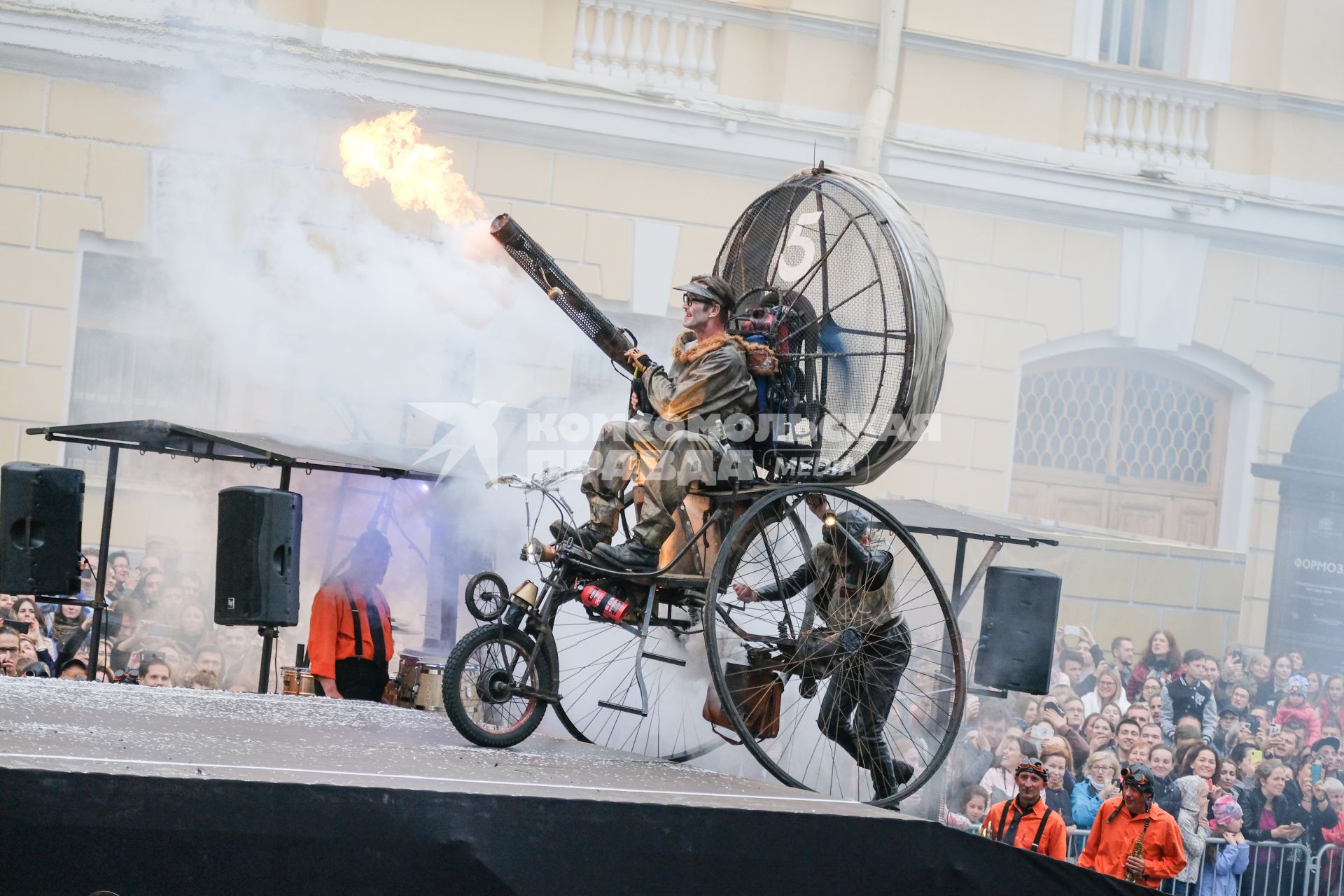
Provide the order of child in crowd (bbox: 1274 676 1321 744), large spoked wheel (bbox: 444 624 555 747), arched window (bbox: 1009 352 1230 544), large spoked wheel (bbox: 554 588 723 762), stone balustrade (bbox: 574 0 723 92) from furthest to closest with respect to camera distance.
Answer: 1. arched window (bbox: 1009 352 1230 544)
2. stone balustrade (bbox: 574 0 723 92)
3. child in crowd (bbox: 1274 676 1321 744)
4. large spoked wheel (bbox: 554 588 723 762)
5. large spoked wheel (bbox: 444 624 555 747)

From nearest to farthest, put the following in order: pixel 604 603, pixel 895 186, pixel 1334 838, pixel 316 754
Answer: pixel 316 754 < pixel 604 603 < pixel 1334 838 < pixel 895 186

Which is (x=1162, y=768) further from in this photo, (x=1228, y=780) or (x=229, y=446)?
(x=229, y=446)

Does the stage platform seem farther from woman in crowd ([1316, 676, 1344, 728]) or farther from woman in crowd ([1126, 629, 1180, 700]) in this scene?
woman in crowd ([1316, 676, 1344, 728])

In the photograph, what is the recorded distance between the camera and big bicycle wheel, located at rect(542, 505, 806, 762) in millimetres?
7077

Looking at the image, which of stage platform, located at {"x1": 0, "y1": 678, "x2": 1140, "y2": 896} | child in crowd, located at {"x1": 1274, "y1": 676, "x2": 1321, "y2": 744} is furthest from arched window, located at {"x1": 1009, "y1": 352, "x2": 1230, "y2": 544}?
stage platform, located at {"x1": 0, "y1": 678, "x2": 1140, "y2": 896}

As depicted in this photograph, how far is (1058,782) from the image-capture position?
30.0 ft

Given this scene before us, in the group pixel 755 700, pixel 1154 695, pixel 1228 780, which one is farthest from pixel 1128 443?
pixel 755 700

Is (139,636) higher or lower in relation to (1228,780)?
higher

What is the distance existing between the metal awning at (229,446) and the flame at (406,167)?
1516 mm

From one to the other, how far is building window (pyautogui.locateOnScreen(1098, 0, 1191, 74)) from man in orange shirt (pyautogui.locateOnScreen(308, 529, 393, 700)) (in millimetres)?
9156

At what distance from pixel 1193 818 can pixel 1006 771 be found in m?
1.10

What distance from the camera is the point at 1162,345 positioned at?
1445 cm

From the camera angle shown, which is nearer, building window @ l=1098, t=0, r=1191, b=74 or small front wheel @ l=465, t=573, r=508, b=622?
small front wheel @ l=465, t=573, r=508, b=622

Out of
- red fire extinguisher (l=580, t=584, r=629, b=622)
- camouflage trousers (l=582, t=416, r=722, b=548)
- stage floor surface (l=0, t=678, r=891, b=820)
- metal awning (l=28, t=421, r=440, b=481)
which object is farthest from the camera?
metal awning (l=28, t=421, r=440, b=481)
